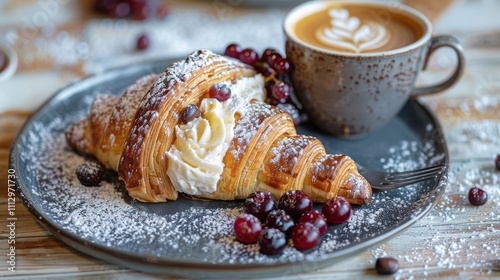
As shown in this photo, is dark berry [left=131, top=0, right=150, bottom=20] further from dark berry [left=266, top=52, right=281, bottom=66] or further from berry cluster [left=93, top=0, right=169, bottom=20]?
dark berry [left=266, top=52, right=281, bottom=66]

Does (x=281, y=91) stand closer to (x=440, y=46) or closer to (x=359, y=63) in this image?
(x=359, y=63)

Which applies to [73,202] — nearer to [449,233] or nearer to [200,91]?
[200,91]

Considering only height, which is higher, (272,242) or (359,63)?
(359,63)

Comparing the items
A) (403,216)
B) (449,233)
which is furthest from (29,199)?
(449,233)

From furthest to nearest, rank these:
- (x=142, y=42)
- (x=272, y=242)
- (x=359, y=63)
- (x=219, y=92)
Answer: (x=142, y=42), (x=359, y=63), (x=219, y=92), (x=272, y=242)

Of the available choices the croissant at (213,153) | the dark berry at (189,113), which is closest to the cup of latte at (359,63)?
the croissant at (213,153)

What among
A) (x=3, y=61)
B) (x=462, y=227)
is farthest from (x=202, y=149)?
(x=3, y=61)

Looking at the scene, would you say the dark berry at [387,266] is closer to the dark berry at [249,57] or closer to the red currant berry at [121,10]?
the dark berry at [249,57]

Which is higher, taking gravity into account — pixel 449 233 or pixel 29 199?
pixel 29 199

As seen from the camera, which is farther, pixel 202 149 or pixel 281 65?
pixel 281 65
